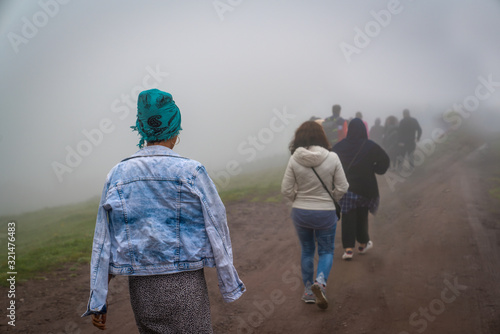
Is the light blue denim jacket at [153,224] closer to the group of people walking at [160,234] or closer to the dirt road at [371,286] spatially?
the group of people walking at [160,234]

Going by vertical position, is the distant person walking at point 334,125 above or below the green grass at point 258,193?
above

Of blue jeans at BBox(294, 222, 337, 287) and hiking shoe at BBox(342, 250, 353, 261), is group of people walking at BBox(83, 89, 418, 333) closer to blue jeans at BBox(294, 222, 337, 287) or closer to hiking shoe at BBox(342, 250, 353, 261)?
blue jeans at BBox(294, 222, 337, 287)

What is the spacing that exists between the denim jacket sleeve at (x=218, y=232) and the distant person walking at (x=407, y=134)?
1252cm

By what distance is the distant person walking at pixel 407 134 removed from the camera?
1336cm

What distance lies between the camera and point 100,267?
209 centimetres

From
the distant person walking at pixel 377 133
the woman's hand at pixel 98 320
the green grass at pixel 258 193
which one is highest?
the woman's hand at pixel 98 320

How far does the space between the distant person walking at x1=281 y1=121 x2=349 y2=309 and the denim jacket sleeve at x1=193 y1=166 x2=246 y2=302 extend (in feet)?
8.39

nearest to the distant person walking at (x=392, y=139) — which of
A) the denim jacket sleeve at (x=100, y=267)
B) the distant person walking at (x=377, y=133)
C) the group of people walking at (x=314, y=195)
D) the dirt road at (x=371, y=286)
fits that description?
the distant person walking at (x=377, y=133)

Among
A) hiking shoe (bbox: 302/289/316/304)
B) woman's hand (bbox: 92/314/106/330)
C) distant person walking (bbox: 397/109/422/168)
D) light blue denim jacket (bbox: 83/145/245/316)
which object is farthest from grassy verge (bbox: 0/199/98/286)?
→ distant person walking (bbox: 397/109/422/168)

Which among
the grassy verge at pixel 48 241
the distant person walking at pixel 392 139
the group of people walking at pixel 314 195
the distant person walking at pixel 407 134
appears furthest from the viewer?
the distant person walking at pixel 392 139

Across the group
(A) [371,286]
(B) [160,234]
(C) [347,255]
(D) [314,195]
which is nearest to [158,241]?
(B) [160,234]

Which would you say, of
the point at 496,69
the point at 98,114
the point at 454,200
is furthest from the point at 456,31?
the point at 98,114

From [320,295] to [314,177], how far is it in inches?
52.9

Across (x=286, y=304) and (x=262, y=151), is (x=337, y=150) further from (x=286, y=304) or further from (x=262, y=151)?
(x=262, y=151)
